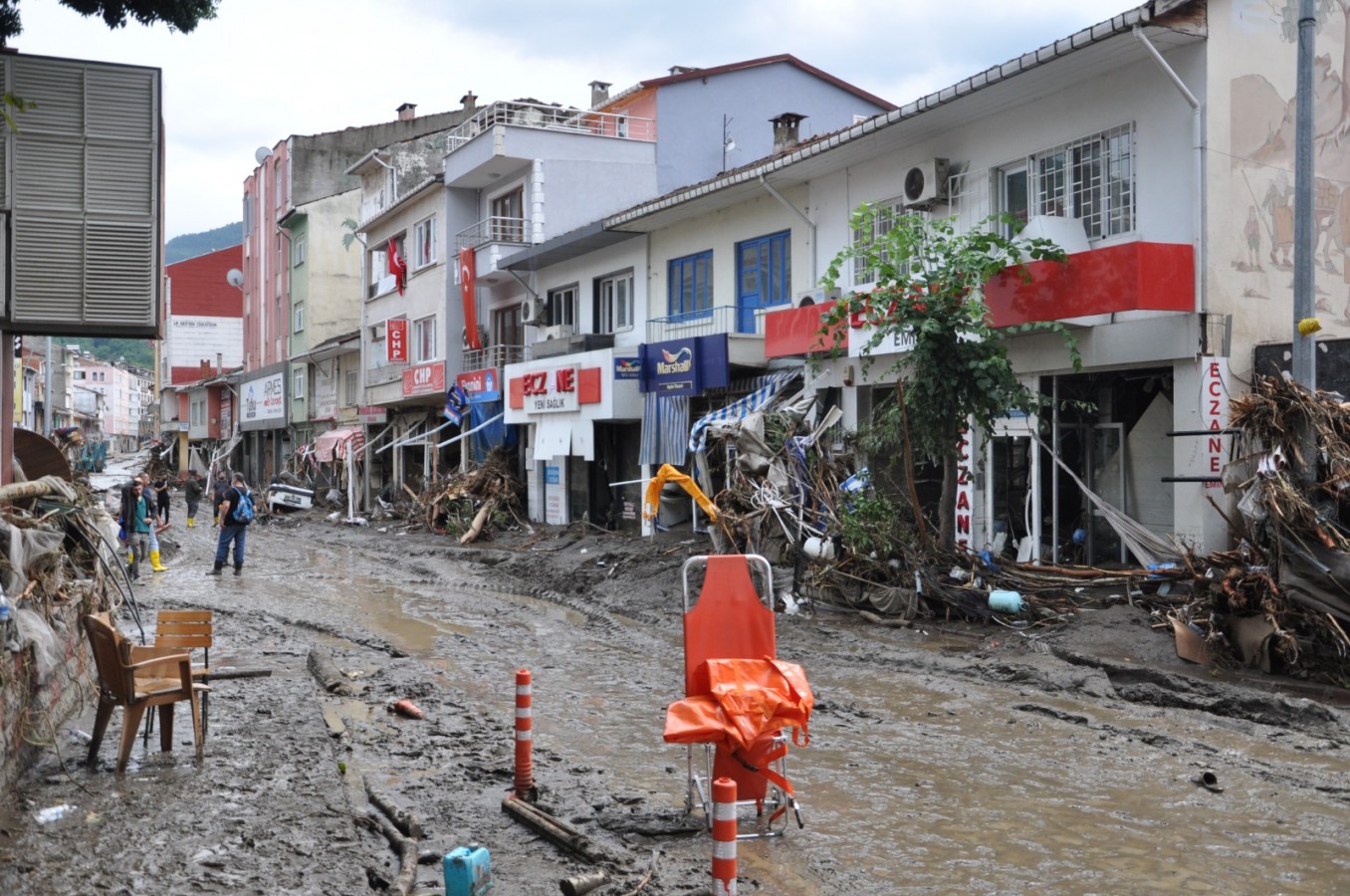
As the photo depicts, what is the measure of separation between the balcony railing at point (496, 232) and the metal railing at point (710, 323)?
6506 mm

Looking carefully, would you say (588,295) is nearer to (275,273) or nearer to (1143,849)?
(1143,849)

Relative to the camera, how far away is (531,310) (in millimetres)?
30000

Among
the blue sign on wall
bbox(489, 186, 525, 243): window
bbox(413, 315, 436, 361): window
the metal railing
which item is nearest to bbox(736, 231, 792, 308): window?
the metal railing

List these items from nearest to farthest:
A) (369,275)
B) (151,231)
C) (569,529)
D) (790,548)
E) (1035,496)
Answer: (151,231) < (1035,496) < (790,548) < (569,529) < (369,275)

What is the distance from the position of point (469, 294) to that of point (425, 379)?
3.51 meters

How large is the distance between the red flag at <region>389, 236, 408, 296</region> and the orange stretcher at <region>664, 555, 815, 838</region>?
30.8 meters

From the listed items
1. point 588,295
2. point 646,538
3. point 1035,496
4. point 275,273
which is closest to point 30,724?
point 1035,496

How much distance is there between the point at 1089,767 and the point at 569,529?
18728 mm

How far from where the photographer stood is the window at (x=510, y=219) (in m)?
29.9

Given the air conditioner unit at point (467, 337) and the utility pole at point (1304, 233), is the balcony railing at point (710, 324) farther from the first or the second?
the utility pole at point (1304, 233)

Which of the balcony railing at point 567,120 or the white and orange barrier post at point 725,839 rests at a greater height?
the balcony railing at point 567,120

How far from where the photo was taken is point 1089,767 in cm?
Result: 826

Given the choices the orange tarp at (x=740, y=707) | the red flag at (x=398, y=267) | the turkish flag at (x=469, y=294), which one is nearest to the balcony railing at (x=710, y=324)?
the turkish flag at (x=469, y=294)

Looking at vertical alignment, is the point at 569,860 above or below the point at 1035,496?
below
